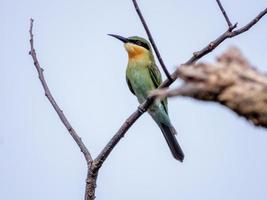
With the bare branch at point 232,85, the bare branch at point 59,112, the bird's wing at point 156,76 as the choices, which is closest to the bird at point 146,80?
the bird's wing at point 156,76

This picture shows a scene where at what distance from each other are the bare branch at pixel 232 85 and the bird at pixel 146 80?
3.32m

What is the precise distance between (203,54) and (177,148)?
7.29 ft

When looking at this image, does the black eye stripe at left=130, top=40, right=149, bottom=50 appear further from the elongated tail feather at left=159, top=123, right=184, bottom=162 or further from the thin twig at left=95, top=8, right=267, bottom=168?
the thin twig at left=95, top=8, right=267, bottom=168

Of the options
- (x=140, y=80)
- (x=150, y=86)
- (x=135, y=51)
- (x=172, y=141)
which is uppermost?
(x=135, y=51)

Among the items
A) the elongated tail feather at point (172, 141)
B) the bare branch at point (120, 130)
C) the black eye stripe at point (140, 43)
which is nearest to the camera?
the bare branch at point (120, 130)

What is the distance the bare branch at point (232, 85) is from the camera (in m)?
1.22

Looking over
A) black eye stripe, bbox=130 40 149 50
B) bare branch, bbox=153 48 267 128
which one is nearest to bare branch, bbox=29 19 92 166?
bare branch, bbox=153 48 267 128

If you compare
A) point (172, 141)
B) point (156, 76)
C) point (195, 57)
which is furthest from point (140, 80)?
point (195, 57)

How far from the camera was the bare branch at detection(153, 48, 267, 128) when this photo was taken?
1.22 meters

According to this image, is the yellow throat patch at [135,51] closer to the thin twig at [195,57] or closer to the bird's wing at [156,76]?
the bird's wing at [156,76]

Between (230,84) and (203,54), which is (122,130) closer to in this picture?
(203,54)

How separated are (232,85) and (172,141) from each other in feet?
11.8

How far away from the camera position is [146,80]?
4.98 meters

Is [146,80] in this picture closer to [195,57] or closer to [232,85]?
[195,57]
